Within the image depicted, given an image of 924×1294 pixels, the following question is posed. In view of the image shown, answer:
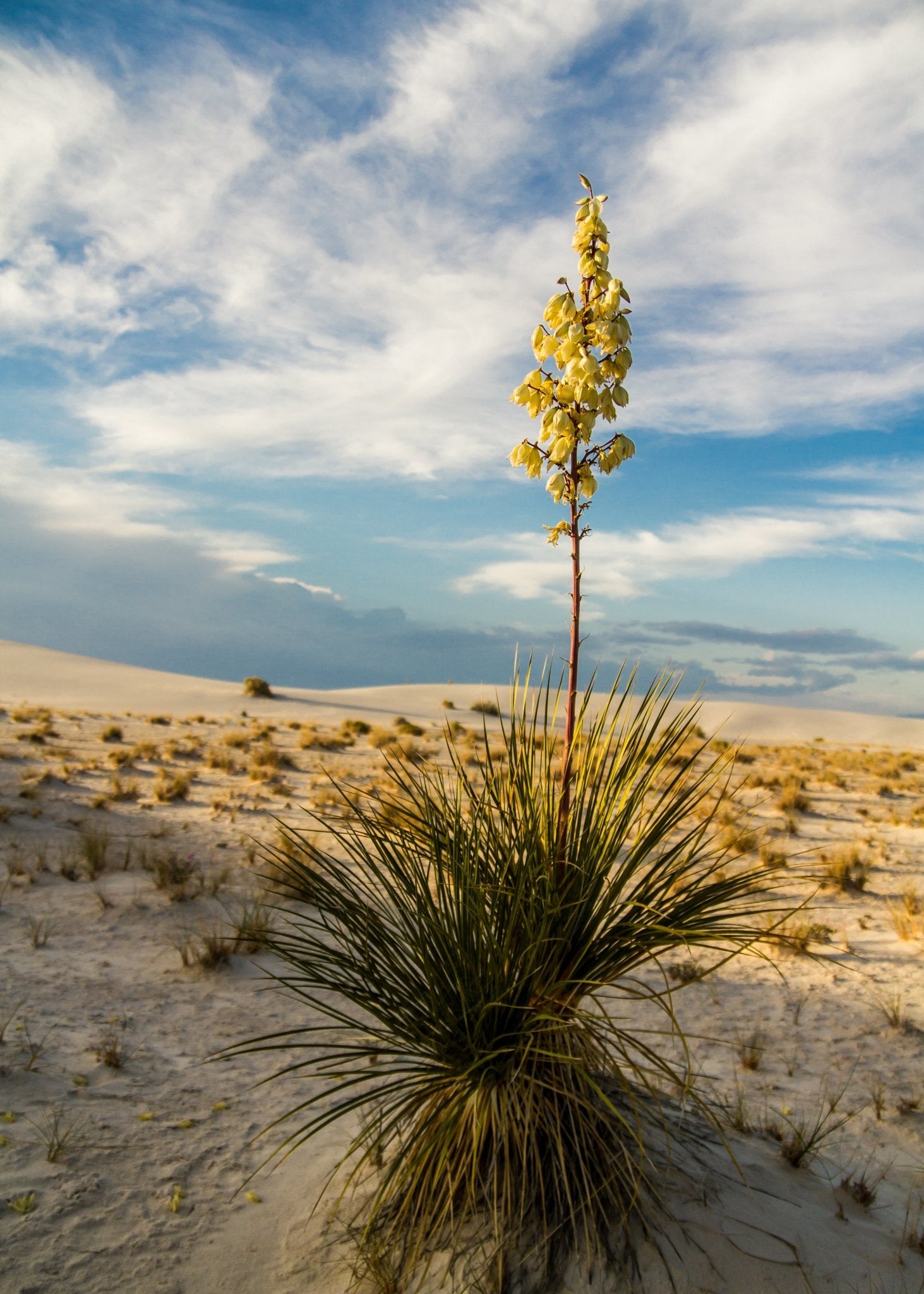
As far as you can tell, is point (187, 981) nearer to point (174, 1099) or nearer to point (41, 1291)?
point (174, 1099)

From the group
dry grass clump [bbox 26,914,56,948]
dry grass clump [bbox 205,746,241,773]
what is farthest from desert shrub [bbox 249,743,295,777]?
dry grass clump [bbox 26,914,56,948]

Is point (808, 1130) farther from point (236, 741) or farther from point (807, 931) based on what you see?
point (236, 741)

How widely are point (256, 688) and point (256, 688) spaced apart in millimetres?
24

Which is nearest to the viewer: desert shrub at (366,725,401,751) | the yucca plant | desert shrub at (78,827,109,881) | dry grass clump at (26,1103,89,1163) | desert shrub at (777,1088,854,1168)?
the yucca plant

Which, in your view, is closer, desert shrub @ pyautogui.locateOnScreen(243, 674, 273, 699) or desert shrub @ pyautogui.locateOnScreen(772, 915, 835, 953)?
desert shrub @ pyautogui.locateOnScreen(772, 915, 835, 953)

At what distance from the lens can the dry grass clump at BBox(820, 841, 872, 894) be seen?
767 cm

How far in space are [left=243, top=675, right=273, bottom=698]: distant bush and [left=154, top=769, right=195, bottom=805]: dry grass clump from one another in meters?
17.7

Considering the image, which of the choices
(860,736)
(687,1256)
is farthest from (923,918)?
(860,736)

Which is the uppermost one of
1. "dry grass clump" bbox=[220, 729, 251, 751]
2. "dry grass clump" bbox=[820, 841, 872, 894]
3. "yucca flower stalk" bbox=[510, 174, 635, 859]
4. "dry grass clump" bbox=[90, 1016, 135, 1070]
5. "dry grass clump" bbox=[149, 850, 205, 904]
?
"yucca flower stalk" bbox=[510, 174, 635, 859]

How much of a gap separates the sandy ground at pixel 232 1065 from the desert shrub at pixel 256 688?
17.7 m

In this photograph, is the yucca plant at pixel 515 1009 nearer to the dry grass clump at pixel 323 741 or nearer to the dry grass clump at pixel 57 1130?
the dry grass clump at pixel 57 1130

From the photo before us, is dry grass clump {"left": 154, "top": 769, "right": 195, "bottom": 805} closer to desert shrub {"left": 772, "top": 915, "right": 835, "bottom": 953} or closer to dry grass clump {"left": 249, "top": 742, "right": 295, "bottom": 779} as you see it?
dry grass clump {"left": 249, "top": 742, "right": 295, "bottom": 779}

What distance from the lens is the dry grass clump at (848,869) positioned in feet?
25.2

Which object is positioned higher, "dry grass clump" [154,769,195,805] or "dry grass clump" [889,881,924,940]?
"dry grass clump" [154,769,195,805]
